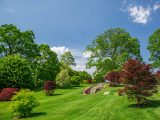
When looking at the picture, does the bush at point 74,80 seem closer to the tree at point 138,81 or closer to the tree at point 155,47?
the tree at point 155,47

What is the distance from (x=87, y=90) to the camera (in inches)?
1807

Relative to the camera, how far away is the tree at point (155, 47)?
69.9 metres

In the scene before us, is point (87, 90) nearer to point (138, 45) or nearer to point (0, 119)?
point (0, 119)

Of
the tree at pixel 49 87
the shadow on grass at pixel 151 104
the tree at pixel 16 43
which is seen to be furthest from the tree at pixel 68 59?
the shadow on grass at pixel 151 104

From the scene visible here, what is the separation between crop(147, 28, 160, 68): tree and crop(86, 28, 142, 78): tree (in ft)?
23.7

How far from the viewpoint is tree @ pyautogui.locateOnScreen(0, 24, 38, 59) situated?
69938mm

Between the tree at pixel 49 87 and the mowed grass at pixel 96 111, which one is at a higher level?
the tree at pixel 49 87

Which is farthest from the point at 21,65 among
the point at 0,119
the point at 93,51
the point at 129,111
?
the point at 129,111

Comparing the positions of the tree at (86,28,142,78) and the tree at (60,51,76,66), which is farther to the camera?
the tree at (60,51,76,66)

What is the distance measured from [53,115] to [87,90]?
16.3 metres

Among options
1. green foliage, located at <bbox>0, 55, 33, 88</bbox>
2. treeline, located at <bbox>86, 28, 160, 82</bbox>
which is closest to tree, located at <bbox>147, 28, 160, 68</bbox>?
treeline, located at <bbox>86, 28, 160, 82</bbox>

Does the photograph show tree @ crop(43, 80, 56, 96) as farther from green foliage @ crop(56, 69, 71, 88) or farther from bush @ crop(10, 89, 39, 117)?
bush @ crop(10, 89, 39, 117)

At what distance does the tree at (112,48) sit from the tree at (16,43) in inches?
574

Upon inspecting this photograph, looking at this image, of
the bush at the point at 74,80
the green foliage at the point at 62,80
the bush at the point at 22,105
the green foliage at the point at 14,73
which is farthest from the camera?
the bush at the point at 74,80
